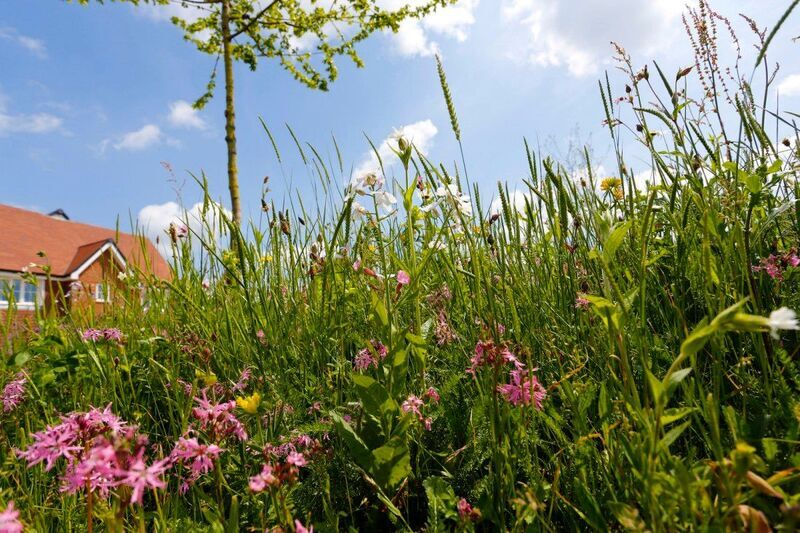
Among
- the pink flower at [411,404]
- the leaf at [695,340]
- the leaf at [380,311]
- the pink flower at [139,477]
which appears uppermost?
the leaf at [380,311]

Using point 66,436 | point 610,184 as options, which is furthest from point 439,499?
point 610,184

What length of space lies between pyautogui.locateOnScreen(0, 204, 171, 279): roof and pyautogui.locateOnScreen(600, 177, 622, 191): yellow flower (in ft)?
71.8

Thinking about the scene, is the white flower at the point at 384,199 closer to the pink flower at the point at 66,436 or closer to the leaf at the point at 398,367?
the leaf at the point at 398,367

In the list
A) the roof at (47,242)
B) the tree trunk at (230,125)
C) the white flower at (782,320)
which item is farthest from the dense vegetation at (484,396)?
the roof at (47,242)

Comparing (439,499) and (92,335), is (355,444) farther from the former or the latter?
(92,335)

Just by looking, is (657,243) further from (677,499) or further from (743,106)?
(677,499)

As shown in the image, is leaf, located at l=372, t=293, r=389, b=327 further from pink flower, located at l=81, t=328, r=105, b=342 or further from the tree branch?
the tree branch

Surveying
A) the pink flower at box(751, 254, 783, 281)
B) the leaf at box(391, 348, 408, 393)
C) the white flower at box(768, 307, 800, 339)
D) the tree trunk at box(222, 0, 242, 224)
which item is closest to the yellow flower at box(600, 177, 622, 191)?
the pink flower at box(751, 254, 783, 281)

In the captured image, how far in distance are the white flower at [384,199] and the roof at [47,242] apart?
2218 centimetres

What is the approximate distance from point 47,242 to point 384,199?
30.5 m

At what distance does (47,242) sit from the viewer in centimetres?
2542

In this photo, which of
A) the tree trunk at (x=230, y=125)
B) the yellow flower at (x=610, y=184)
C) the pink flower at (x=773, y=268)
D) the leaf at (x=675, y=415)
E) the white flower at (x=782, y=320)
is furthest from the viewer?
the tree trunk at (x=230, y=125)

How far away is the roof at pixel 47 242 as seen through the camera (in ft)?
71.4

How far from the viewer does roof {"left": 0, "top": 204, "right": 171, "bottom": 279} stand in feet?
71.4
